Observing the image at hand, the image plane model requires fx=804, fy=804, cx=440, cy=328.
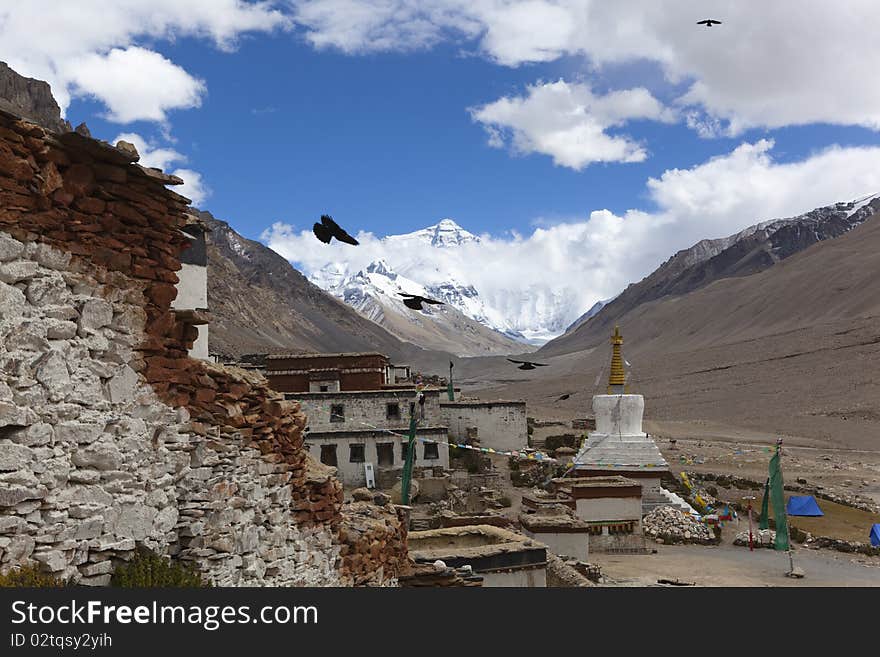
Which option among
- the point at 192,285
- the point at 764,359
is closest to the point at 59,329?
the point at 192,285

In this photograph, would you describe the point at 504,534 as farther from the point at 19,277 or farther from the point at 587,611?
the point at 19,277

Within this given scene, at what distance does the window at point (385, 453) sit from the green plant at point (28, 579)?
25.7 m

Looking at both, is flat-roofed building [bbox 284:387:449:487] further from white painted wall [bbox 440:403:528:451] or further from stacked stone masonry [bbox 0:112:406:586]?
stacked stone masonry [bbox 0:112:406:586]

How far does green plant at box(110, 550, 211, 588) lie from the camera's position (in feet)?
16.8

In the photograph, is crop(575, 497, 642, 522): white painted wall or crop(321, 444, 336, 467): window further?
crop(321, 444, 336, 467): window

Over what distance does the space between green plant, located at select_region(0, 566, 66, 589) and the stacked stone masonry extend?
5 centimetres

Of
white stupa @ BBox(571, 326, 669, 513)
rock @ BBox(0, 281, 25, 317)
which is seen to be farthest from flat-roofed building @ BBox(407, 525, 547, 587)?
white stupa @ BBox(571, 326, 669, 513)

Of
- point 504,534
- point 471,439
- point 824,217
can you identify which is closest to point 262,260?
point 824,217

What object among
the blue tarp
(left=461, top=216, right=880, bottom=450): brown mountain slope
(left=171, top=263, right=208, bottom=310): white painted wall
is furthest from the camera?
(left=461, top=216, right=880, bottom=450): brown mountain slope

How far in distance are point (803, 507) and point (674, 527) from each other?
462 centimetres

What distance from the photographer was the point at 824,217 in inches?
6959

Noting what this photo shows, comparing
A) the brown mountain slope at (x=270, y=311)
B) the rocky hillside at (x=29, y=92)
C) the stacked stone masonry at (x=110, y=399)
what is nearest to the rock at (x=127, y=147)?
the stacked stone masonry at (x=110, y=399)

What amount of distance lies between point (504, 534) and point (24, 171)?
30.3 feet

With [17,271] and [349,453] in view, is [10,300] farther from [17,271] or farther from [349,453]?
[349,453]
